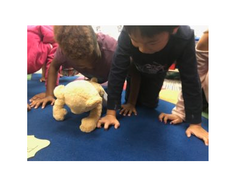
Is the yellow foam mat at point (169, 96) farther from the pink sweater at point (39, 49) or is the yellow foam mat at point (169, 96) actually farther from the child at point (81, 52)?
the pink sweater at point (39, 49)

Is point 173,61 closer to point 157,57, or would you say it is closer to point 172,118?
point 157,57

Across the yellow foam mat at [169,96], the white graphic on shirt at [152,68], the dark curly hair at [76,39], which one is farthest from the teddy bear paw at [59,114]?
the yellow foam mat at [169,96]

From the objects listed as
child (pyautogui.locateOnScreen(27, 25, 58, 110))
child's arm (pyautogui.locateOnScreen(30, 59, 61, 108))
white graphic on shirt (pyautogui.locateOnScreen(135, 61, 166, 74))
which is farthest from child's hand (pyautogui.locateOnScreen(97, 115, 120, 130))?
child (pyautogui.locateOnScreen(27, 25, 58, 110))

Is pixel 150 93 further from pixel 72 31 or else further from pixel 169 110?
pixel 72 31

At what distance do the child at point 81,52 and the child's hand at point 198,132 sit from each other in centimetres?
48

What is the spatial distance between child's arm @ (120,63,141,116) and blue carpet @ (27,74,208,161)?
0.18 ft

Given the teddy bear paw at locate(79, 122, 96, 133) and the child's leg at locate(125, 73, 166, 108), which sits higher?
the child's leg at locate(125, 73, 166, 108)

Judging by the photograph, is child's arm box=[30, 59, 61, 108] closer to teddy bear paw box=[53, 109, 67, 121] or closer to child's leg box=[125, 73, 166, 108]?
teddy bear paw box=[53, 109, 67, 121]

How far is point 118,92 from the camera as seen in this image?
0.68 meters

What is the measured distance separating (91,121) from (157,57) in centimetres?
34

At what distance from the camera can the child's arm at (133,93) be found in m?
0.79

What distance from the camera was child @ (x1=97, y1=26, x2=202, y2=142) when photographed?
51 centimetres

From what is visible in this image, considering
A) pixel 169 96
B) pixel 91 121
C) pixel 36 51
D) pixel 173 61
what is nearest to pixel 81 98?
pixel 91 121
